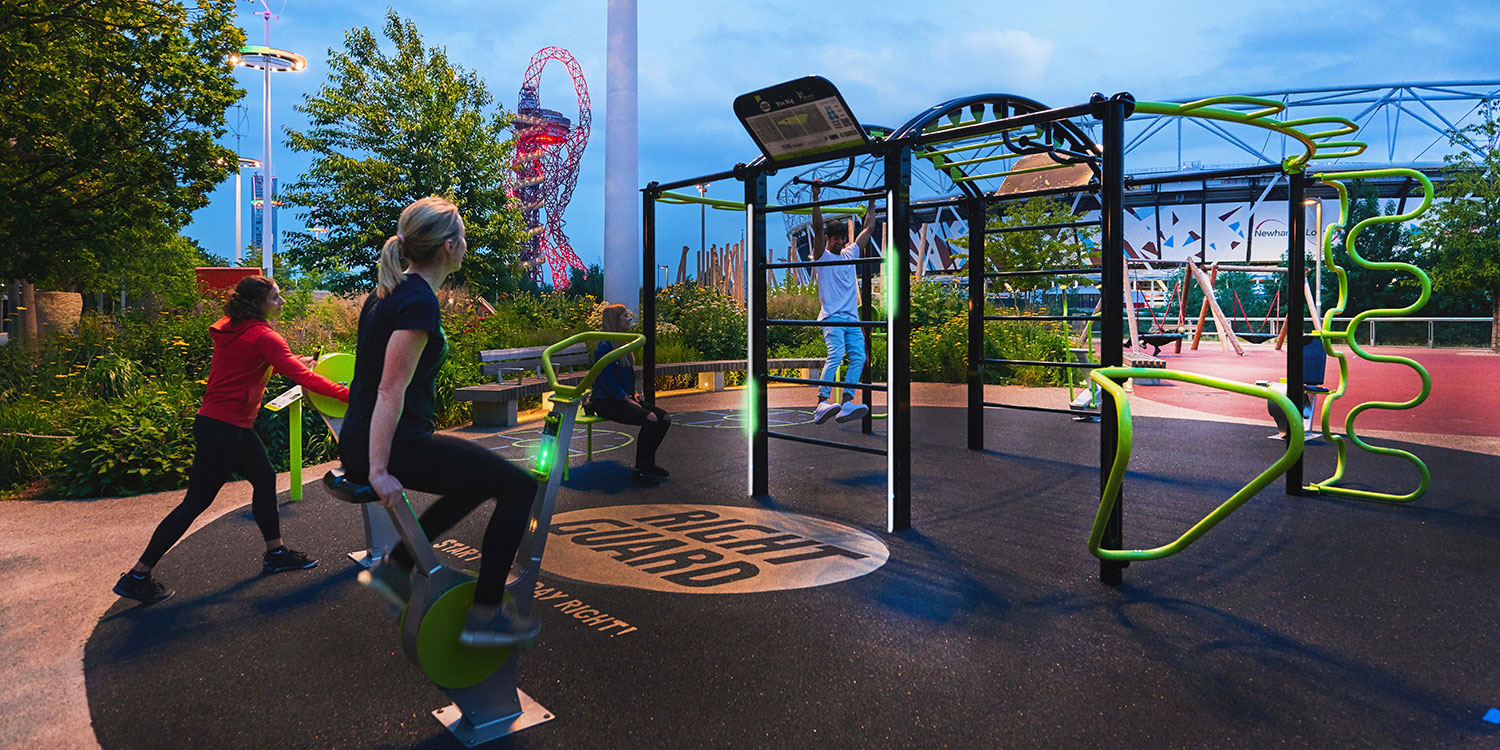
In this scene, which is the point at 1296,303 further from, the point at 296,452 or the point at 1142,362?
the point at 296,452

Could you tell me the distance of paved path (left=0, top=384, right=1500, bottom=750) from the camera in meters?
2.80

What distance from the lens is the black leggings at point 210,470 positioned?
3873 mm

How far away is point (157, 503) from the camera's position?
5785 millimetres

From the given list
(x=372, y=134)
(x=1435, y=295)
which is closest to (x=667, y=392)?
(x=372, y=134)

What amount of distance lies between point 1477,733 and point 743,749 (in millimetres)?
2214

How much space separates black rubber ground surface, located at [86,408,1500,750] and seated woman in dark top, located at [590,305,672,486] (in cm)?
163

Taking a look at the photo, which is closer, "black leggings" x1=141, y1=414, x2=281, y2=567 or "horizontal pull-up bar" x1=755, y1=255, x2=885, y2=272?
"black leggings" x1=141, y1=414, x2=281, y2=567

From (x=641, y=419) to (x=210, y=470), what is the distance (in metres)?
3.10

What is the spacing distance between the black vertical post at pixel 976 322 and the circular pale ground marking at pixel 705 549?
3009 mm

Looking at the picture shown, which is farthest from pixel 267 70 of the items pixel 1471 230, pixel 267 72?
pixel 1471 230

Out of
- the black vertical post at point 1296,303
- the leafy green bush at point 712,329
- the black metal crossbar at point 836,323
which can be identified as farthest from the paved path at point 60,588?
the leafy green bush at point 712,329

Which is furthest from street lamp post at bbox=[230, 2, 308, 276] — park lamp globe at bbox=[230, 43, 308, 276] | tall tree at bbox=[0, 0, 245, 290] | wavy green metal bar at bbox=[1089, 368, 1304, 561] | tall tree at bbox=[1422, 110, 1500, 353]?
tall tree at bbox=[1422, 110, 1500, 353]

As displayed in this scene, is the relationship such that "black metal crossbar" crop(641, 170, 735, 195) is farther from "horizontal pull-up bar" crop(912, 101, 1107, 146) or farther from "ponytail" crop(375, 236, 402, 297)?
"ponytail" crop(375, 236, 402, 297)

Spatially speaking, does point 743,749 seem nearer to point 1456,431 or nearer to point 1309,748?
point 1309,748
